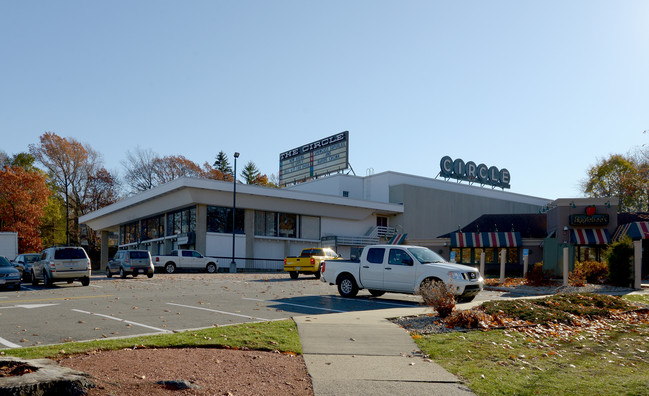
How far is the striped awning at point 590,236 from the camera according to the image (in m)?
36.0

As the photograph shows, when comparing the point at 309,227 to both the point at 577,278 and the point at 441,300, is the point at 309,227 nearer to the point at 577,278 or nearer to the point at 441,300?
the point at 577,278

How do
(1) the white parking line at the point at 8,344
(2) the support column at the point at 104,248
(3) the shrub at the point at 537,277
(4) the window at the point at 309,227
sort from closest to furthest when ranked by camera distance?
(1) the white parking line at the point at 8,344, (3) the shrub at the point at 537,277, (4) the window at the point at 309,227, (2) the support column at the point at 104,248

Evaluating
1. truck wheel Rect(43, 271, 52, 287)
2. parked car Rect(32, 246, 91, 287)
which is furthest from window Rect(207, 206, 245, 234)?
truck wheel Rect(43, 271, 52, 287)

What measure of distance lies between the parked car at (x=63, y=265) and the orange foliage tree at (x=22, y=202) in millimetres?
36908

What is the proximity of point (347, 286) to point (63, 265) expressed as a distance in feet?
45.2

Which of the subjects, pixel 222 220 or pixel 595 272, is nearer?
pixel 595 272

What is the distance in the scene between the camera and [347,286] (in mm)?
18234

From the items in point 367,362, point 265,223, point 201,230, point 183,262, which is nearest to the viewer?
point 367,362

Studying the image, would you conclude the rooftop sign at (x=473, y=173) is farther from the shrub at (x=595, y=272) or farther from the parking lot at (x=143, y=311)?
the parking lot at (x=143, y=311)

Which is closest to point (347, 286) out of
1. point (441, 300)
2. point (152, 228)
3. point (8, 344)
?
point (441, 300)

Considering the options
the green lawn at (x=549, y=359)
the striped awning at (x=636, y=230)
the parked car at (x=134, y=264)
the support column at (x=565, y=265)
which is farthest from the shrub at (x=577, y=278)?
the parked car at (x=134, y=264)

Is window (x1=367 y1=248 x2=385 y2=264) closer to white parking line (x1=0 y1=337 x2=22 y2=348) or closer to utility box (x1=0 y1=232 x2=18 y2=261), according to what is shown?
white parking line (x1=0 y1=337 x2=22 y2=348)

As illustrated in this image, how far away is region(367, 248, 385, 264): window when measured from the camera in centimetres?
1738

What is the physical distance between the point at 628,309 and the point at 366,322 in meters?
7.53
